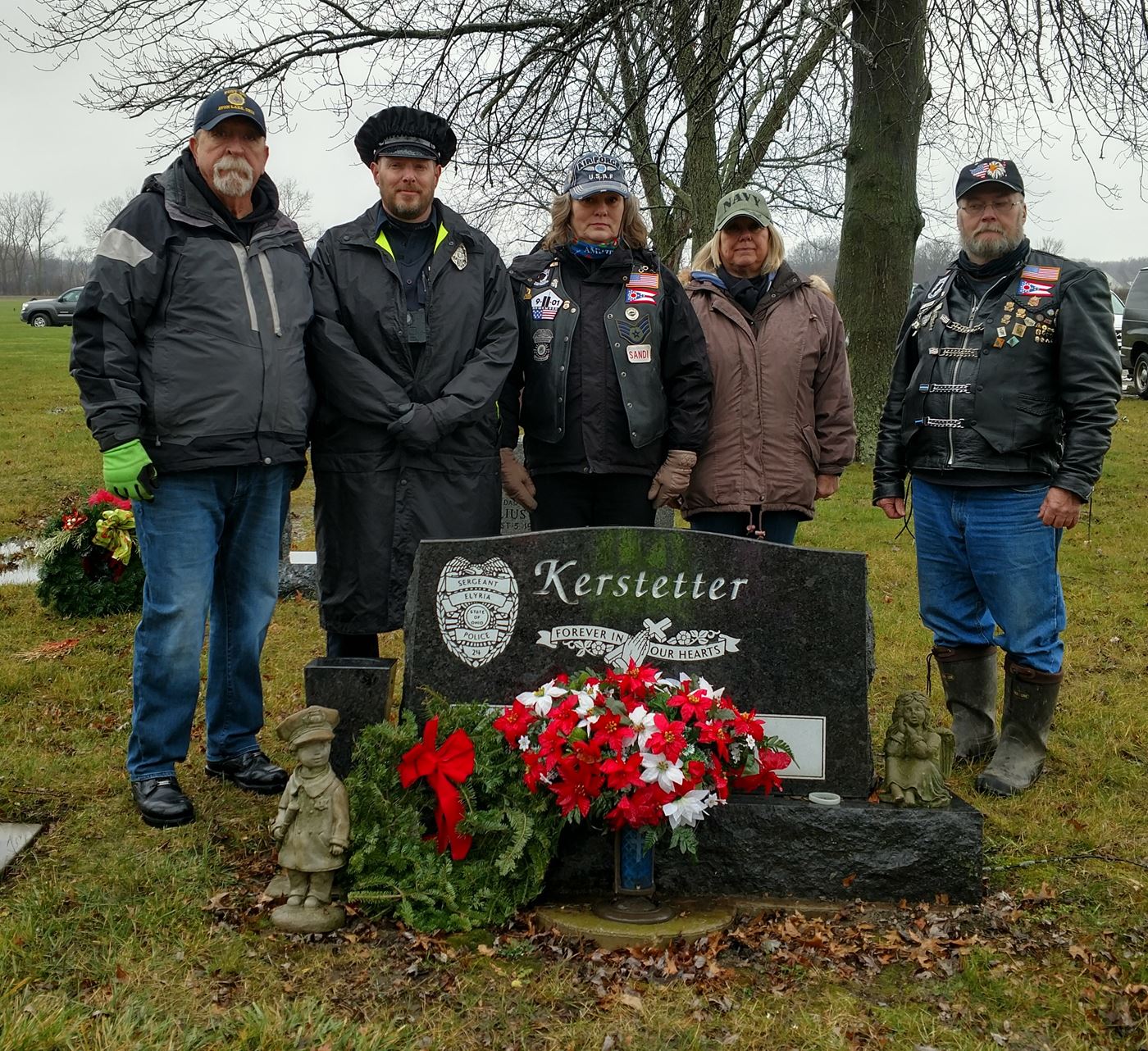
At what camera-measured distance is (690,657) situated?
363 cm

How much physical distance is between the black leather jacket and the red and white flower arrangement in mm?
1399

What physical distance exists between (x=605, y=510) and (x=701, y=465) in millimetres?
407

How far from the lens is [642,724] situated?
126 inches

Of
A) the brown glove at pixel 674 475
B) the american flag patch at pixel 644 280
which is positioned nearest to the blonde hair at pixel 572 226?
the american flag patch at pixel 644 280

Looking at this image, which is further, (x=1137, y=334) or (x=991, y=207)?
(x=1137, y=334)

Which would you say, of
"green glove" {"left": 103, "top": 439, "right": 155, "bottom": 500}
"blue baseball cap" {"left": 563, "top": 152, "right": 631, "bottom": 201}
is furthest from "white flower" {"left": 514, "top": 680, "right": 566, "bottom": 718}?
"blue baseball cap" {"left": 563, "top": 152, "right": 631, "bottom": 201}

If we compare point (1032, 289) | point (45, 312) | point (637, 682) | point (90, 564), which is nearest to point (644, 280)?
point (1032, 289)

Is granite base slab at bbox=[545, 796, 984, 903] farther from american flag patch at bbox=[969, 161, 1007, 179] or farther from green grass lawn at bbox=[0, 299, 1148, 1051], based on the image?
american flag patch at bbox=[969, 161, 1007, 179]

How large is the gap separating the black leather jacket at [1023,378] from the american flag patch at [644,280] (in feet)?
3.49

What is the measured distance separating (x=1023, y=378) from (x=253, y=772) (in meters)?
3.18

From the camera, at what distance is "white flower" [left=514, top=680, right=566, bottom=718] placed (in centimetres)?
335

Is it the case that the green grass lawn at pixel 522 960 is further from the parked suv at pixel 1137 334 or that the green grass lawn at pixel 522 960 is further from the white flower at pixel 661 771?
the parked suv at pixel 1137 334

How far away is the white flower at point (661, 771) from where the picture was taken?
10.3ft

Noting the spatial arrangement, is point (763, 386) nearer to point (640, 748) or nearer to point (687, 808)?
point (640, 748)
